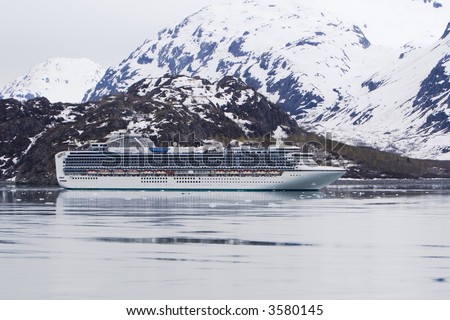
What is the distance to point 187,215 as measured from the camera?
112 metres

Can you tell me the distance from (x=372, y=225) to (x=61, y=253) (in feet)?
129

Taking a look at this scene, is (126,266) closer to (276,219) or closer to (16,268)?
(16,268)

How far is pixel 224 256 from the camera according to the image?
66688mm

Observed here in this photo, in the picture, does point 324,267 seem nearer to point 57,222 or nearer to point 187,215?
point 57,222

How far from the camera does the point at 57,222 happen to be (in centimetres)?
9862

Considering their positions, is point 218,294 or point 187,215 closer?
point 218,294

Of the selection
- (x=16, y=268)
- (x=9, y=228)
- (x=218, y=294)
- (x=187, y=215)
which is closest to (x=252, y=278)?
(x=218, y=294)

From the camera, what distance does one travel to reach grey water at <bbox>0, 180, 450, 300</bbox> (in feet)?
170

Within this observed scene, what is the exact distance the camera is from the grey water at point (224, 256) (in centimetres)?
5175

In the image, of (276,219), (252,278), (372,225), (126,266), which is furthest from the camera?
(276,219)

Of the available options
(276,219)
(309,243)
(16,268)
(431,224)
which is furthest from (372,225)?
(16,268)
